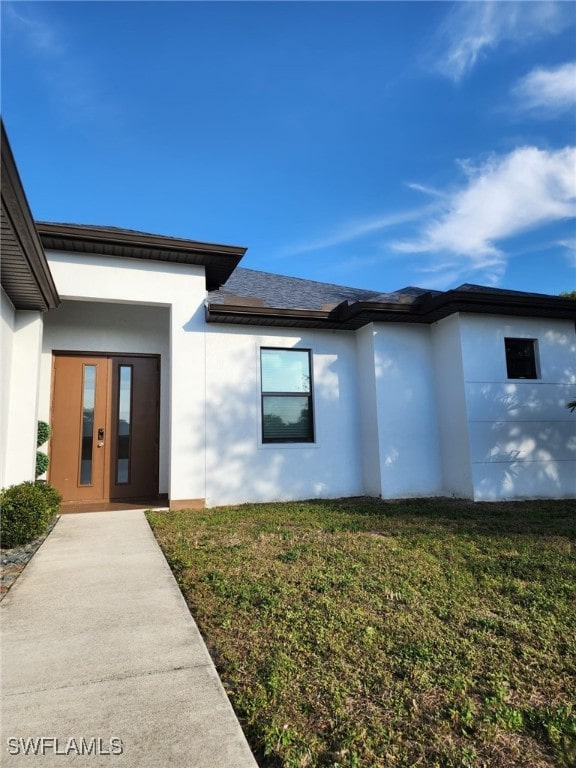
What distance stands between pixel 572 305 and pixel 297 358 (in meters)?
5.46

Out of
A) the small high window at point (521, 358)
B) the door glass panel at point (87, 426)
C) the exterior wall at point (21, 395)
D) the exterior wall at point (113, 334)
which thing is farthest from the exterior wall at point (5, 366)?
the small high window at point (521, 358)

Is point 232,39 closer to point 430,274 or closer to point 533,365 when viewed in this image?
point 533,365

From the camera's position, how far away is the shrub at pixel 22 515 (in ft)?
16.1

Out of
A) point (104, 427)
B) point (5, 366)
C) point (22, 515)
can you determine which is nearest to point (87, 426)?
point (104, 427)

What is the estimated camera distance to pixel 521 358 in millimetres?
8625

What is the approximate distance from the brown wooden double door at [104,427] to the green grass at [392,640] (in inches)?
136

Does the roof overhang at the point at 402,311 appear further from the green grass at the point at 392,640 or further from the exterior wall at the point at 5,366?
the green grass at the point at 392,640

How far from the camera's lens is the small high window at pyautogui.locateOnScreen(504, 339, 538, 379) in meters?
8.49

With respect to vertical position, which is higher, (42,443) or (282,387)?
(282,387)

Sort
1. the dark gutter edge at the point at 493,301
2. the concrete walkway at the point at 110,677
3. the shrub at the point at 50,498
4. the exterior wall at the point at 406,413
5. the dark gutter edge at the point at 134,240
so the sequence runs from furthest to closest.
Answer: the exterior wall at the point at 406,413
the dark gutter edge at the point at 493,301
the dark gutter edge at the point at 134,240
the shrub at the point at 50,498
the concrete walkway at the point at 110,677

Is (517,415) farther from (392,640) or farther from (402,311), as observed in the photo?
(392,640)

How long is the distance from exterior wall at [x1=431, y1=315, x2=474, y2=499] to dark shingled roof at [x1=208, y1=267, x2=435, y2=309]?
1.07 metres

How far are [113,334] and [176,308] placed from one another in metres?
1.83

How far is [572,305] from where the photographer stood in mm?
8453
